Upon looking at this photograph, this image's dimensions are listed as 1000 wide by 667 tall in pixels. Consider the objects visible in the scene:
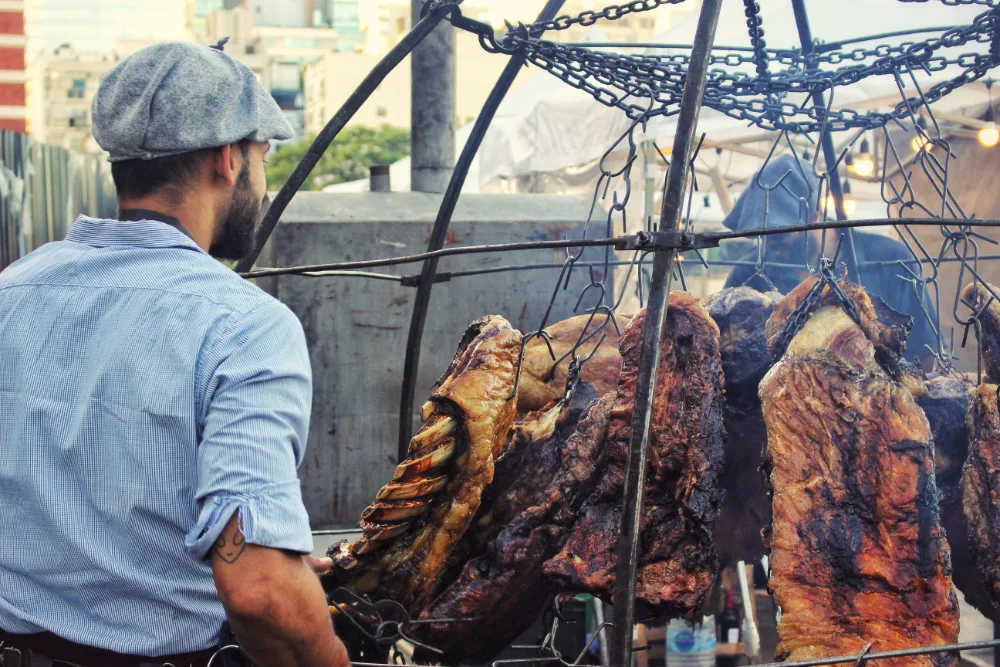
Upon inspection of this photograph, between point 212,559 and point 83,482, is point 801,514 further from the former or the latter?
point 83,482

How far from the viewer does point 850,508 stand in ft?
7.36

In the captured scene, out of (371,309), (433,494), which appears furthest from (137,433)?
(371,309)

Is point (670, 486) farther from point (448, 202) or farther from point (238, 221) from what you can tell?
point (448, 202)

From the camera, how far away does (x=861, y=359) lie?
2.45m

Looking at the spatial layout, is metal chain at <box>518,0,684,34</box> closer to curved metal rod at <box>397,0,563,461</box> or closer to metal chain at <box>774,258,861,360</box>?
curved metal rod at <box>397,0,563,461</box>

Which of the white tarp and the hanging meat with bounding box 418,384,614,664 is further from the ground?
the white tarp

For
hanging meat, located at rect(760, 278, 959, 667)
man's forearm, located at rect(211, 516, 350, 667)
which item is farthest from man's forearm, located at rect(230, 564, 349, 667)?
hanging meat, located at rect(760, 278, 959, 667)

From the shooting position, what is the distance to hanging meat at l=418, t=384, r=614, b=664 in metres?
2.44

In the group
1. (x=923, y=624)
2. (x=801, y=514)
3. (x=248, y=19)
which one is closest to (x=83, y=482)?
(x=801, y=514)

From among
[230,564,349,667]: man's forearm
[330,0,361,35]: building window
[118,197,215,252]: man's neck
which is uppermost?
[330,0,361,35]: building window

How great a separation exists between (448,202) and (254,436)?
7.23 feet

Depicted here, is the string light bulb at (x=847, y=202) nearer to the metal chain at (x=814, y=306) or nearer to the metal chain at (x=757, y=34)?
the metal chain at (x=757, y=34)

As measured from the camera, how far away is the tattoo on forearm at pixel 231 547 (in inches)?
52.4

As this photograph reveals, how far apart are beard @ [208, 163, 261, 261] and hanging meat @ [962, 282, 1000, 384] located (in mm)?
2039
